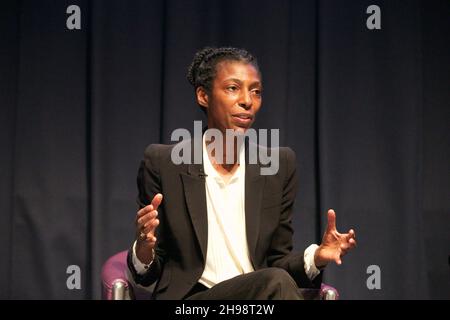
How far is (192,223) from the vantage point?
2.09 m

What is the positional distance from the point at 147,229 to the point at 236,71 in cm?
64

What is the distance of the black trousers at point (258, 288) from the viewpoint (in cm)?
176

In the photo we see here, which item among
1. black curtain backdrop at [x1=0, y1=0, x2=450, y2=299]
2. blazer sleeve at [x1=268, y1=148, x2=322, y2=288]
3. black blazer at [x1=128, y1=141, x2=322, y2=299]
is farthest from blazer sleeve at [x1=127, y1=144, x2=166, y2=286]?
black curtain backdrop at [x1=0, y1=0, x2=450, y2=299]

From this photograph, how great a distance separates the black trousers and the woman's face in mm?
523

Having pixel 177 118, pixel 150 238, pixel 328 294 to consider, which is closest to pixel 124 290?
pixel 150 238

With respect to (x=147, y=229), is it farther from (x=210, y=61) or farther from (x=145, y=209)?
(x=210, y=61)

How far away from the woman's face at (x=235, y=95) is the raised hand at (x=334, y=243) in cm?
44

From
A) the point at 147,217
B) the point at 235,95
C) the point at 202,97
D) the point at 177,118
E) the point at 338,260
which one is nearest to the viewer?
the point at 147,217

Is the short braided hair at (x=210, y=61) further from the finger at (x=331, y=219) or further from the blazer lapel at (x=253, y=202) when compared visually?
the finger at (x=331, y=219)
